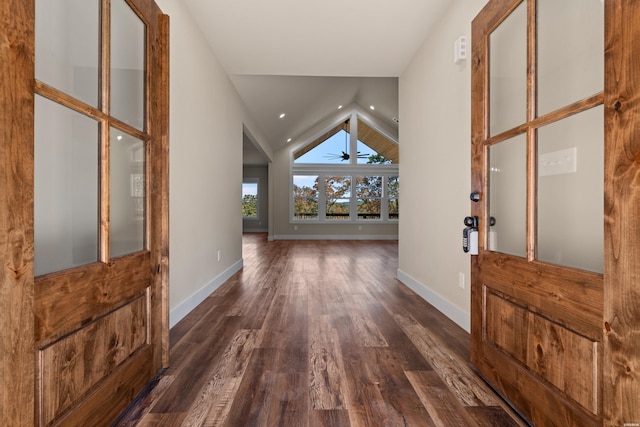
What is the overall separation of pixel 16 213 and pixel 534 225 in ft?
5.78

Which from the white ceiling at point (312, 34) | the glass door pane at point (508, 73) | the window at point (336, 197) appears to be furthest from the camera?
the window at point (336, 197)

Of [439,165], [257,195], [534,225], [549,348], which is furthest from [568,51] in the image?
[257,195]

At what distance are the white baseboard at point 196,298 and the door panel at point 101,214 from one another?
2.12ft

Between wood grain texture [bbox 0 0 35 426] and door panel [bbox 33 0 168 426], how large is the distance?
63 millimetres

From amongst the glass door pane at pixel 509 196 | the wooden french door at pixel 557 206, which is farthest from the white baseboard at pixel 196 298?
the glass door pane at pixel 509 196

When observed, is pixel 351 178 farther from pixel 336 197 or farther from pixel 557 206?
pixel 557 206

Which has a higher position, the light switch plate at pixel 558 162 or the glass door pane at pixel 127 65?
the glass door pane at pixel 127 65

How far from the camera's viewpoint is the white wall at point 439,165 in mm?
2305

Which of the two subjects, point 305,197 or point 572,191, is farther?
point 305,197

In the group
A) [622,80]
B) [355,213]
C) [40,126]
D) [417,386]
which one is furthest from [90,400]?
[355,213]

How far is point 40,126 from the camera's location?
1.00 metres

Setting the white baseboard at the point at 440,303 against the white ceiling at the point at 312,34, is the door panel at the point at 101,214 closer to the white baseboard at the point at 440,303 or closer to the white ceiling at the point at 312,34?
the white ceiling at the point at 312,34

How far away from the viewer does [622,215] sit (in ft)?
2.95

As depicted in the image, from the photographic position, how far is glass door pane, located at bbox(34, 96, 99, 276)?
1.00 m
